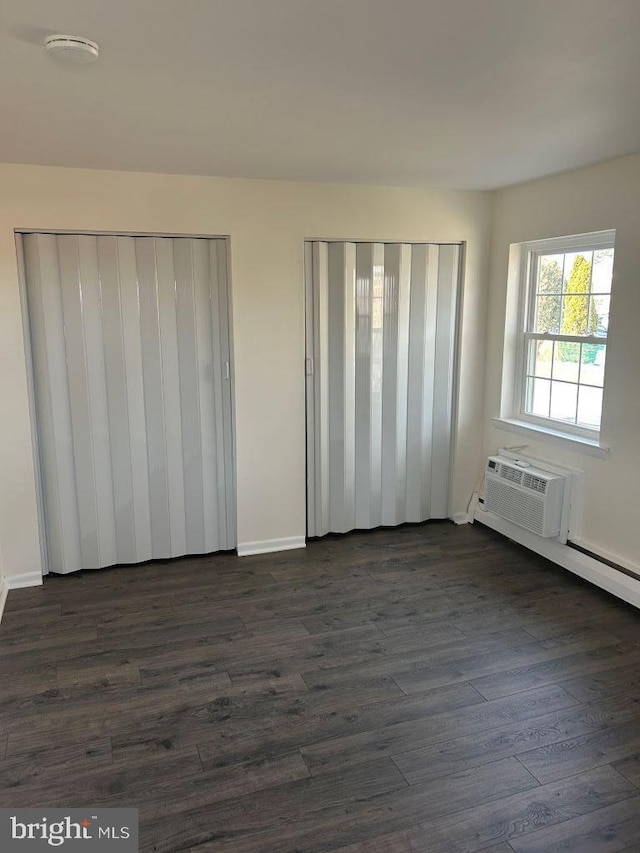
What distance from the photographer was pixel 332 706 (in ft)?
8.69

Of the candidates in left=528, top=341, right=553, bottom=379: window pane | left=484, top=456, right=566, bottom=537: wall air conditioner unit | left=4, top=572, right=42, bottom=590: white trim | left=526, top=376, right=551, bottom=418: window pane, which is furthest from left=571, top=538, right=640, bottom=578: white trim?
left=4, top=572, right=42, bottom=590: white trim

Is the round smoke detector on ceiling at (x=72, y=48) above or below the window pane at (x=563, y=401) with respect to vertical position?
above

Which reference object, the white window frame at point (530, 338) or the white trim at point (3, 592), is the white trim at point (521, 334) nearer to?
the white window frame at point (530, 338)

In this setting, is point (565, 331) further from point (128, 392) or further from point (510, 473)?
point (128, 392)

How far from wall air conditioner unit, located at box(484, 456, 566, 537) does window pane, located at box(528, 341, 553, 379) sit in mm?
629

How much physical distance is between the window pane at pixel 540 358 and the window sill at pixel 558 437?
36 cm

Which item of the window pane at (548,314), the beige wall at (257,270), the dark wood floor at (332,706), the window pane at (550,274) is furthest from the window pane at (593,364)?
the dark wood floor at (332,706)

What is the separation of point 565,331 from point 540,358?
0.31 meters

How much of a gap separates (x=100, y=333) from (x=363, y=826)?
2919 mm

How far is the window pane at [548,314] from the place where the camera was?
408 cm

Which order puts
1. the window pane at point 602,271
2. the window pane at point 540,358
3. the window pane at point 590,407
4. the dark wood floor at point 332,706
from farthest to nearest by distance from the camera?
the window pane at point 540,358 < the window pane at point 590,407 < the window pane at point 602,271 < the dark wood floor at point 332,706

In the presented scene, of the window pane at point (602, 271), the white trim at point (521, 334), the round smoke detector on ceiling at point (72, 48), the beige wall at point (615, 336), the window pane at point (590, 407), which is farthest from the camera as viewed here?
the white trim at point (521, 334)

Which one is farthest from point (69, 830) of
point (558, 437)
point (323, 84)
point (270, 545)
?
point (558, 437)

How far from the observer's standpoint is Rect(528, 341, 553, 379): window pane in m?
4.20
